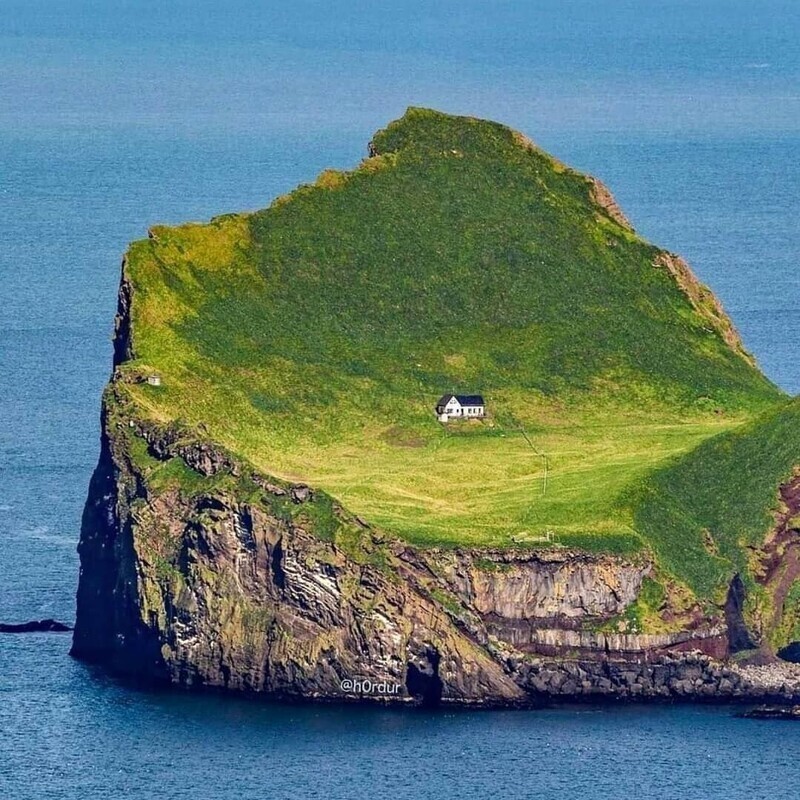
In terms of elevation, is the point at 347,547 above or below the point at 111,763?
above

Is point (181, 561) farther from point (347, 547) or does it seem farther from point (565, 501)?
point (565, 501)

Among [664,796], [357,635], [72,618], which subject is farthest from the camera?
[72,618]

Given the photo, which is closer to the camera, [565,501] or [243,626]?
[243,626]

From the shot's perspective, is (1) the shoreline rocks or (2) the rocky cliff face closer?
(2) the rocky cliff face

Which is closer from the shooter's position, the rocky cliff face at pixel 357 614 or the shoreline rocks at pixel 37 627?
the rocky cliff face at pixel 357 614

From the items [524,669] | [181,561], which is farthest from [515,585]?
[181,561]

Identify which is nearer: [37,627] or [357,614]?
[357,614]

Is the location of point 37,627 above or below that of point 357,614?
below

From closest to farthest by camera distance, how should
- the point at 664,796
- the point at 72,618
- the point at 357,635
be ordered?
the point at 664,796 < the point at 357,635 < the point at 72,618
